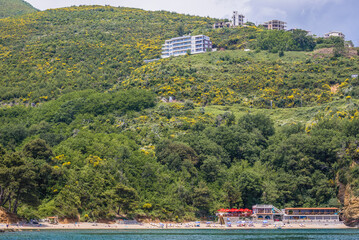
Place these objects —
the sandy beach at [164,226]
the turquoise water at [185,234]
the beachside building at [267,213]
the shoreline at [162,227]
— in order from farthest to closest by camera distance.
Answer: the beachside building at [267,213] < the sandy beach at [164,226] < the shoreline at [162,227] < the turquoise water at [185,234]

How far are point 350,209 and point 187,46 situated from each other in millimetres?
102367

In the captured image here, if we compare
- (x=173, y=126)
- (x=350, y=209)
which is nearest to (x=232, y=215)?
(x=350, y=209)

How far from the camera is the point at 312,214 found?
96.3 m

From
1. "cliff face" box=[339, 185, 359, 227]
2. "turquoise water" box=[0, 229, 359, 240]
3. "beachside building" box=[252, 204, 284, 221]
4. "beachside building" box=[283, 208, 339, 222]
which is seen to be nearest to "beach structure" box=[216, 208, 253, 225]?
"beachside building" box=[252, 204, 284, 221]

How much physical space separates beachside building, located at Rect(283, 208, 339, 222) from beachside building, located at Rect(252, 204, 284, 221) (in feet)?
4.42

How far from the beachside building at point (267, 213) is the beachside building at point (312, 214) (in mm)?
1346

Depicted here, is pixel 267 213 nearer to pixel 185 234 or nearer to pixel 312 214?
pixel 312 214

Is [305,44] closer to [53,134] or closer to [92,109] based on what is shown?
[92,109]

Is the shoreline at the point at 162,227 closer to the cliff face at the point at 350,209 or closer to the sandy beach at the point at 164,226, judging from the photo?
the sandy beach at the point at 164,226

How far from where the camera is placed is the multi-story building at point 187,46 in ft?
591

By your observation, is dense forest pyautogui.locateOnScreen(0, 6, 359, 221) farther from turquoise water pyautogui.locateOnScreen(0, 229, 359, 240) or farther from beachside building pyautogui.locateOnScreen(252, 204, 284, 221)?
turquoise water pyautogui.locateOnScreen(0, 229, 359, 240)

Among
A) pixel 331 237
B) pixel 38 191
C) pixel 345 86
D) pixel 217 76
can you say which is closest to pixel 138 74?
pixel 217 76

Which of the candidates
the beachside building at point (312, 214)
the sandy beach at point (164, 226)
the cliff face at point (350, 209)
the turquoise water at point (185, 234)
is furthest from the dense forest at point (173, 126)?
the turquoise water at point (185, 234)

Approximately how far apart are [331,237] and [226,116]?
2100 inches
